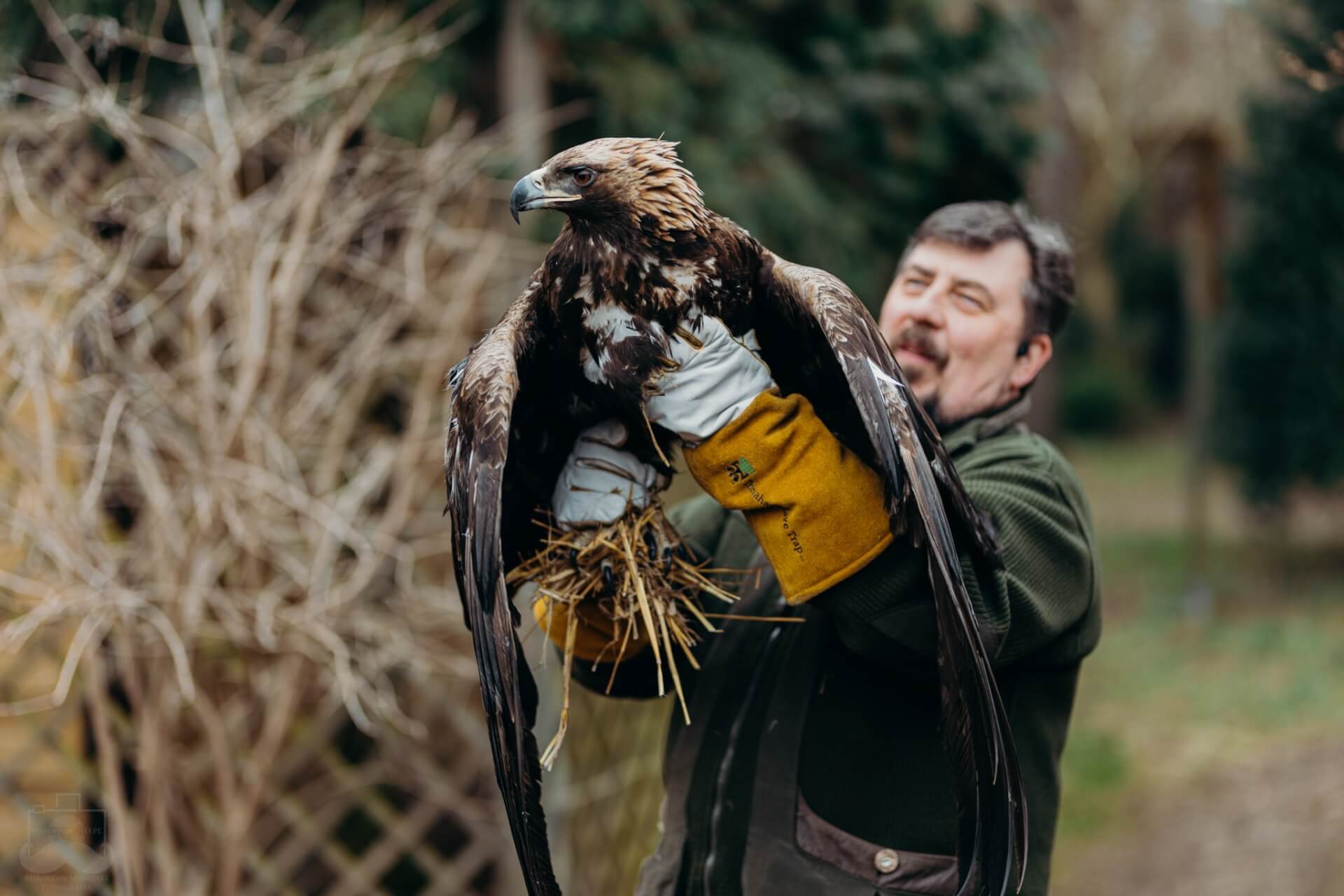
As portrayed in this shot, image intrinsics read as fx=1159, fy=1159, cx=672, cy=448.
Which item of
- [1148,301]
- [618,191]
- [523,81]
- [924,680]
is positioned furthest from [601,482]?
[1148,301]

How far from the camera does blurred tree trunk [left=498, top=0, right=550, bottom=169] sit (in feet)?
12.8

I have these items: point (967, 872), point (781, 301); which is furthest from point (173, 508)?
point (967, 872)

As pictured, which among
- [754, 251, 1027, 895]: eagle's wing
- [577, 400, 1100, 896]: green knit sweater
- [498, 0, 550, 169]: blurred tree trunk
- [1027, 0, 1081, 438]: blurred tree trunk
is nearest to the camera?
[754, 251, 1027, 895]: eagle's wing

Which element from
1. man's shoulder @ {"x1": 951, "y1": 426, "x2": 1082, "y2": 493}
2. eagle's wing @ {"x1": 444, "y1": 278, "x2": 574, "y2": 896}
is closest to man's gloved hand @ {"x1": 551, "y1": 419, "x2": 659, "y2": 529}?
eagle's wing @ {"x1": 444, "y1": 278, "x2": 574, "y2": 896}

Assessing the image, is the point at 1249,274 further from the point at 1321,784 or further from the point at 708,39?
the point at 708,39

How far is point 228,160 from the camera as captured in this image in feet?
10.0

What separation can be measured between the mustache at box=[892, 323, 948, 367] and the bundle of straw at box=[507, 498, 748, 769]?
0.56 meters

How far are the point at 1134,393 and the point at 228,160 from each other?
58.5 ft

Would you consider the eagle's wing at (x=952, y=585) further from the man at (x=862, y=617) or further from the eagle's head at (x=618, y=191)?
the eagle's head at (x=618, y=191)

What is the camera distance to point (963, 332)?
81.0 inches

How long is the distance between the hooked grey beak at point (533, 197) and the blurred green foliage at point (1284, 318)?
6596 millimetres

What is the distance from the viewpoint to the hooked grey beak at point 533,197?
5.73 feet

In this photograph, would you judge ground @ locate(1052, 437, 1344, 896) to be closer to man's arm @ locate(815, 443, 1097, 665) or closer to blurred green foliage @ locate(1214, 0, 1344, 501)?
blurred green foliage @ locate(1214, 0, 1344, 501)

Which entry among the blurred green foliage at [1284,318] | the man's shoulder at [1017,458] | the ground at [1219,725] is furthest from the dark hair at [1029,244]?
the blurred green foliage at [1284,318]
